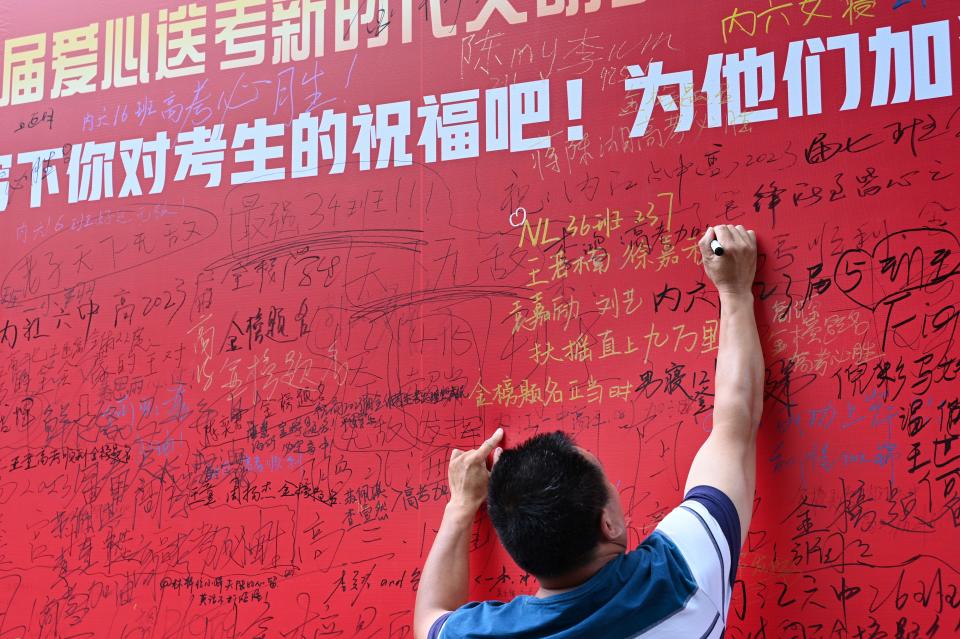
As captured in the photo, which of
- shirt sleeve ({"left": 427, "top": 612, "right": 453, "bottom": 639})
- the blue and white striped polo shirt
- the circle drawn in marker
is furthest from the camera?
the circle drawn in marker

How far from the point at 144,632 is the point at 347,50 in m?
1.52

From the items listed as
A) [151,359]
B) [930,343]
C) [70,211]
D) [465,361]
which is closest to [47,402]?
[151,359]

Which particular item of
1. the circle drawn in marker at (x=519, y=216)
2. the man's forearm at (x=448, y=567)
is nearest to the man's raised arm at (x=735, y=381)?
the circle drawn in marker at (x=519, y=216)

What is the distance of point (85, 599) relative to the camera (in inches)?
88.7

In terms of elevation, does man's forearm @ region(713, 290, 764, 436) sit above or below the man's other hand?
above

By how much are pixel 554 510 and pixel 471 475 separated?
570 mm

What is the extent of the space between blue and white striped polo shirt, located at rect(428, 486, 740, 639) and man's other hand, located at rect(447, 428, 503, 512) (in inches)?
16.0

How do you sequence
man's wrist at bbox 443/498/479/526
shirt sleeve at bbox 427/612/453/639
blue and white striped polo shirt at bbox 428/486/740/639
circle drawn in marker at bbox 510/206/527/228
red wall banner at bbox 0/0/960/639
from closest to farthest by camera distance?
blue and white striped polo shirt at bbox 428/486/740/639
shirt sleeve at bbox 427/612/453/639
red wall banner at bbox 0/0/960/639
man's wrist at bbox 443/498/479/526
circle drawn in marker at bbox 510/206/527/228

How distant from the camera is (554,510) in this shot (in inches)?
57.4

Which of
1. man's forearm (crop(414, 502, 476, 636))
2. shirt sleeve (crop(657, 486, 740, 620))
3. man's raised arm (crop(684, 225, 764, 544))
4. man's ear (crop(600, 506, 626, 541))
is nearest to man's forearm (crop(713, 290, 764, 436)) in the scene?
man's raised arm (crop(684, 225, 764, 544))

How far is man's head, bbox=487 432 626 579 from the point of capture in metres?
1.45

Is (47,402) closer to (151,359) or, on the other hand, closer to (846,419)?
(151,359)

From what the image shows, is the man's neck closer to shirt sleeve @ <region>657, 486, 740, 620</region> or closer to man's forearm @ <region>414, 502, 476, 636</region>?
shirt sleeve @ <region>657, 486, 740, 620</region>

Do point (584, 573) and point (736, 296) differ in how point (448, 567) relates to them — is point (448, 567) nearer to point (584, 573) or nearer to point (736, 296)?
point (584, 573)
